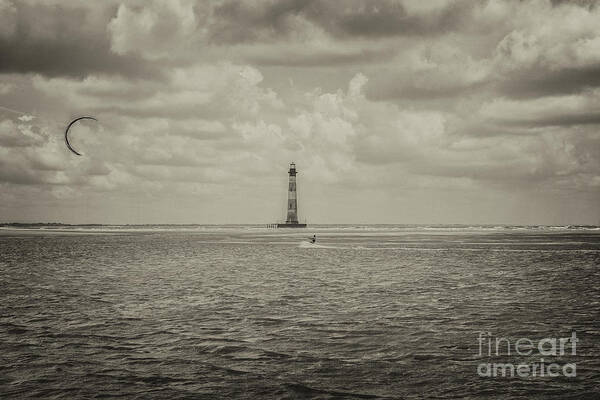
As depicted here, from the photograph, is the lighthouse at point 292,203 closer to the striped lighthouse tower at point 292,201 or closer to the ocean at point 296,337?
the striped lighthouse tower at point 292,201

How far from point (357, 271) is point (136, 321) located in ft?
64.5

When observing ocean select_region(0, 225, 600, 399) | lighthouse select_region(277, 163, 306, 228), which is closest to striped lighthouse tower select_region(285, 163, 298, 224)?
lighthouse select_region(277, 163, 306, 228)

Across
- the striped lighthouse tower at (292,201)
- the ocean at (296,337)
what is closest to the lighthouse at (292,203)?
the striped lighthouse tower at (292,201)

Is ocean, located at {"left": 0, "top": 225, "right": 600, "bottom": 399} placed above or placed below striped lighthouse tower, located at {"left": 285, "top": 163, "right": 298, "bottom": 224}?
below

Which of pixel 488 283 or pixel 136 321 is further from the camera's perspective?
pixel 488 283

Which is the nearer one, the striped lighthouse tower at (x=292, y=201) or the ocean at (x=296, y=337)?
the ocean at (x=296, y=337)

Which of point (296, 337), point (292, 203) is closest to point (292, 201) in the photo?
point (292, 203)

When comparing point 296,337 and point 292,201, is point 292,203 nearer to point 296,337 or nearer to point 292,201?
point 292,201

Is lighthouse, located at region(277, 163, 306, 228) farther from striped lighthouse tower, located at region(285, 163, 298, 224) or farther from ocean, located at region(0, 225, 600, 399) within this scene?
ocean, located at region(0, 225, 600, 399)

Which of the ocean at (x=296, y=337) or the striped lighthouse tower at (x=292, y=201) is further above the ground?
the striped lighthouse tower at (x=292, y=201)

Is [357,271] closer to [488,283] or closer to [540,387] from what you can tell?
[488,283]

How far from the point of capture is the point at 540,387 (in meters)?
10.3

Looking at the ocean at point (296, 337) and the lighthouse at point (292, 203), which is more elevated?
the lighthouse at point (292, 203)

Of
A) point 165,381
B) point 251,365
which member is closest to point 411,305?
point 251,365
